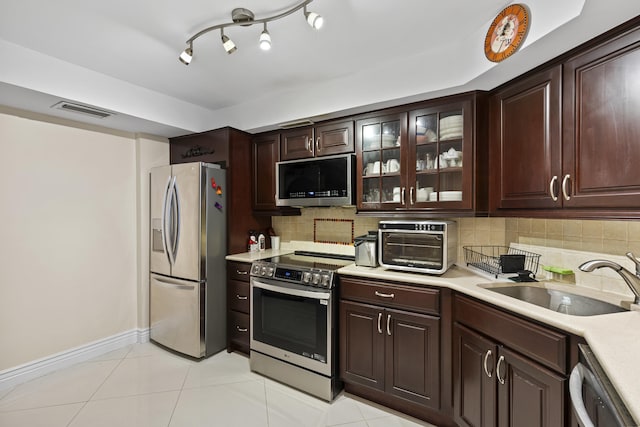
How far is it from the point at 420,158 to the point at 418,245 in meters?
0.66

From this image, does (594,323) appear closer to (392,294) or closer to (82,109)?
(392,294)

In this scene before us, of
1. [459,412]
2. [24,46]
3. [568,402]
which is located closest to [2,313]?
[24,46]

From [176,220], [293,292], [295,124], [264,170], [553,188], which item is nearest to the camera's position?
[553,188]

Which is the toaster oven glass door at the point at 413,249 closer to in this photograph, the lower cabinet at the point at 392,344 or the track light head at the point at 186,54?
the lower cabinet at the point at 392,344

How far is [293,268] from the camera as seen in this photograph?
2406 mm

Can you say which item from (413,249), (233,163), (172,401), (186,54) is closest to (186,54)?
(186,54)

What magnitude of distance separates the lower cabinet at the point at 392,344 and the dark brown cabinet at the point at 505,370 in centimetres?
15

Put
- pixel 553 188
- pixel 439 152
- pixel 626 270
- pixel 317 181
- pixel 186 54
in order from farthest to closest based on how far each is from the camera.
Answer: pixel 317 181, pixel 439 152, pixel 186 54, pixel 553 188, pixel 626 270

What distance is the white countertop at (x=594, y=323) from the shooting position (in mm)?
835

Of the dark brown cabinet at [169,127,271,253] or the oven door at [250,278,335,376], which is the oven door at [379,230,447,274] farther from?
the dark brown cabinet at [169,127,271,253]

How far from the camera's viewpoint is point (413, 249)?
7.20ft

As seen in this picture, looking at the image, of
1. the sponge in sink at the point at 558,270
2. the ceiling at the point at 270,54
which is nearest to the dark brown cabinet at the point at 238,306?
the ceiling at the point at 270,54

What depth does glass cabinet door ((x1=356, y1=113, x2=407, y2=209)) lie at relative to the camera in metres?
2.35

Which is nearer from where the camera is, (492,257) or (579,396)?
(579,396)
